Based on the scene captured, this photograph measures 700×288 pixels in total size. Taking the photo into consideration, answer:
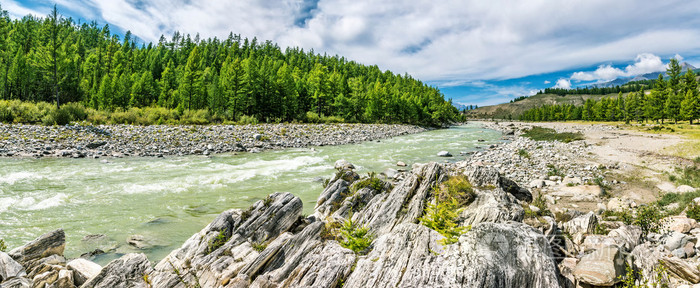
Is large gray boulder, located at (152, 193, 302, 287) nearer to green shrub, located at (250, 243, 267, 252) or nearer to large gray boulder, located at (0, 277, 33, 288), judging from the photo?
green shrub, located at (250, 243, 267, 252)

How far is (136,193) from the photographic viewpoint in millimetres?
14469

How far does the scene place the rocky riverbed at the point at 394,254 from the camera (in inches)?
199

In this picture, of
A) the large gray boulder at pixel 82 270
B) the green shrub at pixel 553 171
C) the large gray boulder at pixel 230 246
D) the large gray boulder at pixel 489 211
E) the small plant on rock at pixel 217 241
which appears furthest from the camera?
the green shrub at pixel 553 171

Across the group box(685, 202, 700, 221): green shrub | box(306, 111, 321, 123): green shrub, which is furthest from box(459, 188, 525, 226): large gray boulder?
box(306, 111, 321, 123): green shrub

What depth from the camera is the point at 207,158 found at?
81.7 ft

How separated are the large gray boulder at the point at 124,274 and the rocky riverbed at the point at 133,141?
2204 centimetres

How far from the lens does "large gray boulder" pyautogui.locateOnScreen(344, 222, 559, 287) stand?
4.69 meters

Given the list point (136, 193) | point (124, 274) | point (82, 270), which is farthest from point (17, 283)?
point (136, 193)

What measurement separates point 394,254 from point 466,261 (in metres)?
1.31

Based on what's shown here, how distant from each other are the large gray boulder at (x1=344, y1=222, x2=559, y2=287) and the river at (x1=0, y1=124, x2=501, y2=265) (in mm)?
7139

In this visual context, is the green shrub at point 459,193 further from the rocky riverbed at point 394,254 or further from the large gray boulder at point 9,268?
the large gray boulder at point 9,268

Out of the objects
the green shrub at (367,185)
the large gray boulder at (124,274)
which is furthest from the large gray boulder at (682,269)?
the large gray boulder at (124,274)

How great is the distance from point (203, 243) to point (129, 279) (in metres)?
1.64

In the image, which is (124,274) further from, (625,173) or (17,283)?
(625,173)
